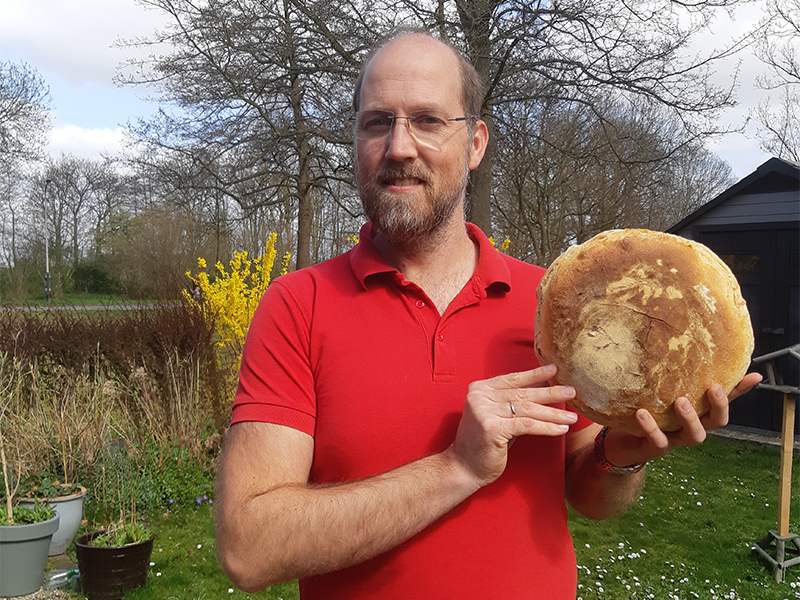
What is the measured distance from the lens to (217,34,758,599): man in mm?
1357

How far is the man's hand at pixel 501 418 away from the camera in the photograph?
132cm

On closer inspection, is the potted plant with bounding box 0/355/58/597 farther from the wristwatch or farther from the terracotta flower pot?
the wristwatch

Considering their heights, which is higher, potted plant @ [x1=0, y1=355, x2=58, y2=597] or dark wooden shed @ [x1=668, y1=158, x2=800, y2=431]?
dark wooden shed @ [x1=668, y1=158, x2=800, y2=431]

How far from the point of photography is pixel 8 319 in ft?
23.2

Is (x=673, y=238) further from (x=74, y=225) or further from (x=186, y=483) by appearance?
(x=74, y=225)

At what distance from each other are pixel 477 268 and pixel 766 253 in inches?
351

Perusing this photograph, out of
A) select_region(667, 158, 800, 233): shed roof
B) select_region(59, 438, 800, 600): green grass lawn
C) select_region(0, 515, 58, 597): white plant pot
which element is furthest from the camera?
select_region(667, 158, 800, 233): shed roof

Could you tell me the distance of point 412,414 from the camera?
153cm

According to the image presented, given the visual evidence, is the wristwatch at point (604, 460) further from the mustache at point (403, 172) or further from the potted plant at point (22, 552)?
the potted plant at point (22, 552)

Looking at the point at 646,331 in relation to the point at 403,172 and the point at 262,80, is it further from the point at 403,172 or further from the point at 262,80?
the point at 262,80

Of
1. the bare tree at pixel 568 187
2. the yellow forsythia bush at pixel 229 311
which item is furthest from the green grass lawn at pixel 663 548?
the bare tree at pixel 568 187

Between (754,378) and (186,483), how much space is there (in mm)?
5864

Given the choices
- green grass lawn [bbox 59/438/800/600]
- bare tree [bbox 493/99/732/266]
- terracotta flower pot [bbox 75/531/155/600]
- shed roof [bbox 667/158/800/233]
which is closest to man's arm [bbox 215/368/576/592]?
green grass lawn [bbox 59/438/800/600]

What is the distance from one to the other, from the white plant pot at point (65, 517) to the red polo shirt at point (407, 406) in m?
4.39
